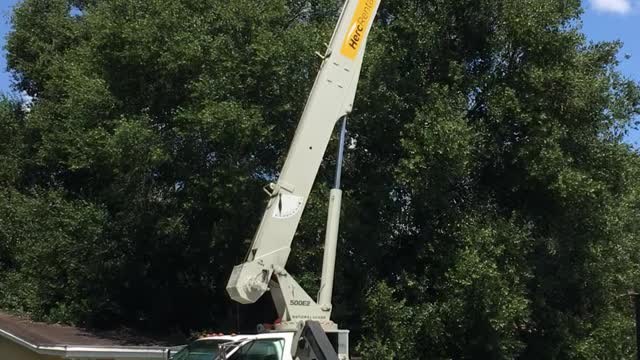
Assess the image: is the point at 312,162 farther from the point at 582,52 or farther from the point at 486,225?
the point at 582,52

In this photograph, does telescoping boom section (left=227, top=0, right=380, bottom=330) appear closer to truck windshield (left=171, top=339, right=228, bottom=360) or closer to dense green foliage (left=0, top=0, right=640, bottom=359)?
truck windshield (left=171, top=339, right=228, bottom=360)

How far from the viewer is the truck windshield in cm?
949

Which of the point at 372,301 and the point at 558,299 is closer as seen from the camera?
the point at 372,301

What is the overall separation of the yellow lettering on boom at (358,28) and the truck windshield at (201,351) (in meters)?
5.02

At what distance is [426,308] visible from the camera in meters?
15.6

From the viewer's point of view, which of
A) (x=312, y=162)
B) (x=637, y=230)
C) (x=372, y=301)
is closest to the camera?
Answer: (x=312, y=162)

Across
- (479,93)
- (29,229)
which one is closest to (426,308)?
(479,93)

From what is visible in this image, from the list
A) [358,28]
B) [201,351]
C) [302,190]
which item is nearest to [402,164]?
[358,28]

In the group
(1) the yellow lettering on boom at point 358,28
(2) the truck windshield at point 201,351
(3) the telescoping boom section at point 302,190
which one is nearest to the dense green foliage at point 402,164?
(1) the yellow lettering on boom at point 358,28

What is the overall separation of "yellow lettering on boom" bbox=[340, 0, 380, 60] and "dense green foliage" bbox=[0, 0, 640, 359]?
12.9 feet

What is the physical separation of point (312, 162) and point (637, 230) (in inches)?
493

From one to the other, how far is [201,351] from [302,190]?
2.79m

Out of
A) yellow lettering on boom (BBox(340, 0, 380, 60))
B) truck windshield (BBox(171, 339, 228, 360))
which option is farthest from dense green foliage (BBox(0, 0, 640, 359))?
truck windshield (BBox(171, 339, 228, 360))

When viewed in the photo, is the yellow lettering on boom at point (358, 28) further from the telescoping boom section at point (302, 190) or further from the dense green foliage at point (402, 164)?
the dense green foliage at point (402, 164)
